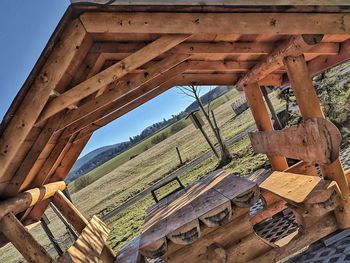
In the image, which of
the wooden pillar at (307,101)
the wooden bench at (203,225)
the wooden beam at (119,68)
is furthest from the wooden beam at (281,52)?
the wooden bench at (203,225)

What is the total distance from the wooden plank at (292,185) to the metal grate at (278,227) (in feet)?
6.13

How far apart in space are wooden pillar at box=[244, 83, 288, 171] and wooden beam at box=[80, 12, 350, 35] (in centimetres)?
286

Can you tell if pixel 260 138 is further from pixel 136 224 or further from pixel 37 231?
pixel 37 231

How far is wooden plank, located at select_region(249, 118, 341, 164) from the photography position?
3684mm

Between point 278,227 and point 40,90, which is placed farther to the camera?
point 278,227

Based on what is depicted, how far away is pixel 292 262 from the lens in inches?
201

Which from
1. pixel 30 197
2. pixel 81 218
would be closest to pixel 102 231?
pixel 81 218

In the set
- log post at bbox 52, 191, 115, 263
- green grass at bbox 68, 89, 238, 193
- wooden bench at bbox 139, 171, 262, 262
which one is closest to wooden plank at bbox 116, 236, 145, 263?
wooden bench at bbox 139, 171, 262, 262

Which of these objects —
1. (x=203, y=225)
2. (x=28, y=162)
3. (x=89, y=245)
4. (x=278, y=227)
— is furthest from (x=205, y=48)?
(x=278, y=227)

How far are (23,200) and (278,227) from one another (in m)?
5.33

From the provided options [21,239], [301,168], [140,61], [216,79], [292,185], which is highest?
[140,61]

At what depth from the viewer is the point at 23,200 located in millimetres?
3895

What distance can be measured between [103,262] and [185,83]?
375 centimetres

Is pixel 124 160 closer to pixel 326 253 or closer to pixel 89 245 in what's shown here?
pixel 89 245
